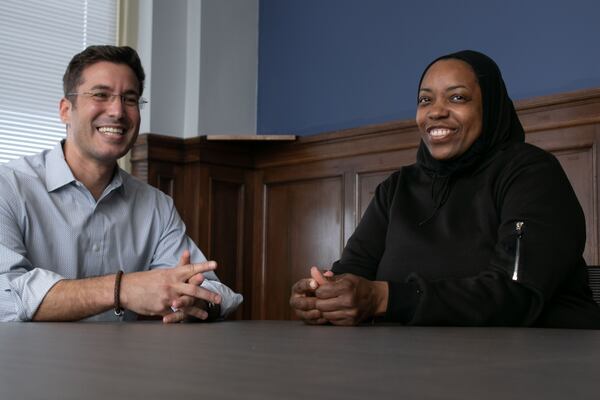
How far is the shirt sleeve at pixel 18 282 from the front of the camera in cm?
190

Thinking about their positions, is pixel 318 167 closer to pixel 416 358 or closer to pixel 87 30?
pixel 87 30

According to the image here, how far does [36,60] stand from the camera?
13.7 ft

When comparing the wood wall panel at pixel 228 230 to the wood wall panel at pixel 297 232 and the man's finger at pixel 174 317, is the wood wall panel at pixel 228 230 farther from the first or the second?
the man's finger at pixel 174 317

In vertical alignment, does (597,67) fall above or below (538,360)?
above

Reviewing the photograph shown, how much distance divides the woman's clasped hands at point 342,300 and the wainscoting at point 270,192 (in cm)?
212

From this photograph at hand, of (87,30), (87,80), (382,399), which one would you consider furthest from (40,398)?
(87,30)

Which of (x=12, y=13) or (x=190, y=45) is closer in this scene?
(x=12, y=13)

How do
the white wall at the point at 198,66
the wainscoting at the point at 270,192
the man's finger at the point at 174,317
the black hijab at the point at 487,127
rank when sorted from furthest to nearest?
the white wall at the point at 198,66 → the wainscoting at the point at 270,192 → the black hijab at the point at 487,127 → the man's finger at the point at 174,317

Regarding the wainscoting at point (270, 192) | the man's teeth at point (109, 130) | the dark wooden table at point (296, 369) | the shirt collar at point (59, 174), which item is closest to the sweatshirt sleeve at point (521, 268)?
the dark wooden table at point (296, 369)

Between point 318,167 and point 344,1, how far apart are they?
875mm

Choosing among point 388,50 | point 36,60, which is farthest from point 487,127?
point 36,60

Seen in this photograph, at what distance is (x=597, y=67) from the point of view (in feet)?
10.7

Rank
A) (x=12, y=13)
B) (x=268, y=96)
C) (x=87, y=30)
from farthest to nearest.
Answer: (x=268, y=96)
(x=87, y=30)
(x=12, y=13)

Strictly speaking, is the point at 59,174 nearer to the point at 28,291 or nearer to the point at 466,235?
the point at 28,291
